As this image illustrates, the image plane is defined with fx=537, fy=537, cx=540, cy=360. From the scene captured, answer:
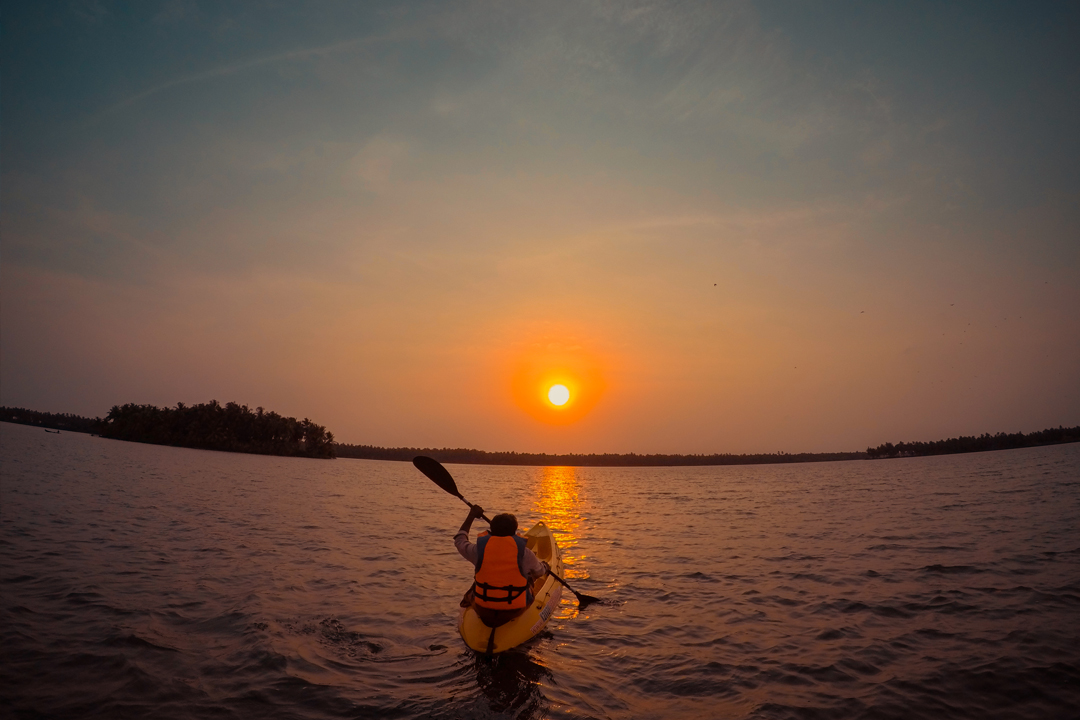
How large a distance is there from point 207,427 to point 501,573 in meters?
116

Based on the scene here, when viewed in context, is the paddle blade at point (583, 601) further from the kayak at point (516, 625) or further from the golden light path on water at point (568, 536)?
the kayak at point (516, 625)

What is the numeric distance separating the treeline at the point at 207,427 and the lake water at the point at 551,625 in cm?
9543

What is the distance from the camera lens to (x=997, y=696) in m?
6.63

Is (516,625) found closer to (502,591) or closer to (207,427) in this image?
(502,591)

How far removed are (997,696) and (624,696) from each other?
4.57 meters

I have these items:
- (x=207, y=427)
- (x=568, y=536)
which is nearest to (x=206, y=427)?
(x=207, y=427)

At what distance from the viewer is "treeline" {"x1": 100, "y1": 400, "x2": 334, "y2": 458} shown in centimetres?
10394

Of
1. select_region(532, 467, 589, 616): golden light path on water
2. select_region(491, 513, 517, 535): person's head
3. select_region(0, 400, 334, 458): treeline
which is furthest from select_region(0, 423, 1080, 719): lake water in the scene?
select_region(0, 400, 334, 458): treeline

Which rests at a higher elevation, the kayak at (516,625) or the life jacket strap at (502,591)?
the life jacket strap at (502,591)

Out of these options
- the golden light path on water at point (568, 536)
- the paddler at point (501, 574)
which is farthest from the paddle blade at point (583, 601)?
the paddler at point (501, 574)

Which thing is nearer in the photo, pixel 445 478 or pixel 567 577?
pixel 445 478

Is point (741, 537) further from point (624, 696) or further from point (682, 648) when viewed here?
point (624, 696)

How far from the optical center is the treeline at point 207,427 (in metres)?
104

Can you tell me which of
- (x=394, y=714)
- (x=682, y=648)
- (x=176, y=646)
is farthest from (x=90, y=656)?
(x=682, y=648)
